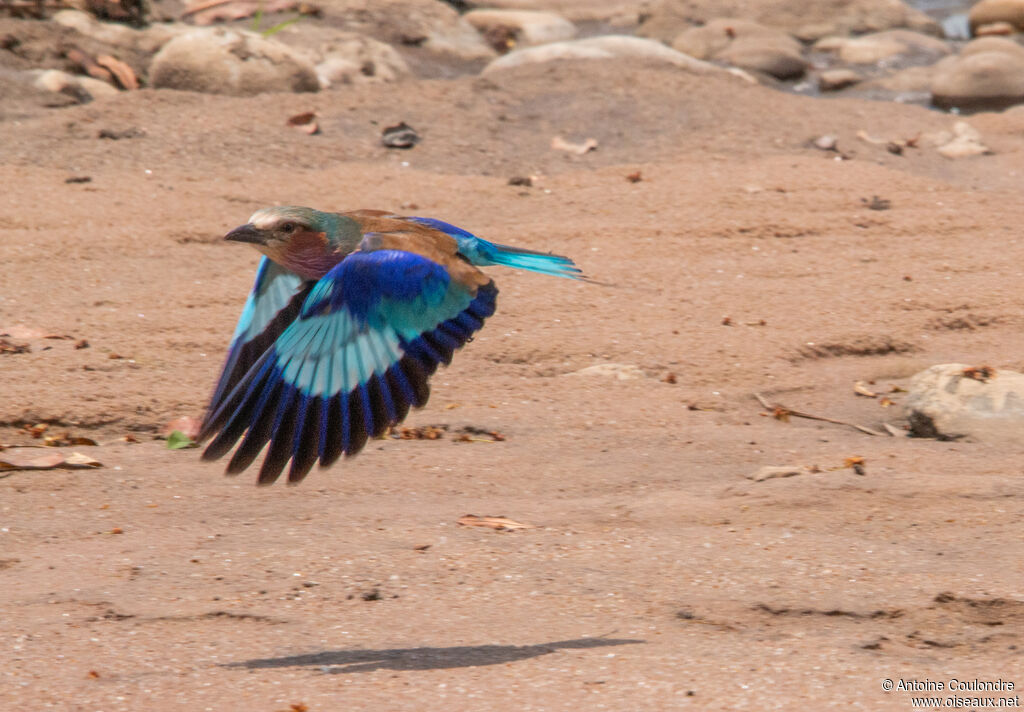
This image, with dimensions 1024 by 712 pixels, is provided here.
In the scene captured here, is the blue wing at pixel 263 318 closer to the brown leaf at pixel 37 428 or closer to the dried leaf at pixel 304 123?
the brown leaf at pixel 37 428

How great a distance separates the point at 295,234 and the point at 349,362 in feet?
1.90

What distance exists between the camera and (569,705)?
7.93 ft

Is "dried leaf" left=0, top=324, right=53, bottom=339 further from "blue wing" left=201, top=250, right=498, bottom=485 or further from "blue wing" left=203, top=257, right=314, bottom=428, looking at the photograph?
"blue wing" left=201, top=250, right=498, bottom=485

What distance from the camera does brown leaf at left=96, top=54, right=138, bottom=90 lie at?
8.98 meters

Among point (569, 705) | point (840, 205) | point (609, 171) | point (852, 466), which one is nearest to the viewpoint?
point (569, 705)

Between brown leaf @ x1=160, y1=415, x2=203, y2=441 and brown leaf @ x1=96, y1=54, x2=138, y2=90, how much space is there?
17.3ft

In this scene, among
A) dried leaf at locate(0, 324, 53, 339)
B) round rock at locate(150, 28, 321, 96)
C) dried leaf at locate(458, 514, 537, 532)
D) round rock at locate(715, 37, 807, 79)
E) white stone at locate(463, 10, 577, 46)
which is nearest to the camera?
dried leaf at locate(458, 514, 537, 532)

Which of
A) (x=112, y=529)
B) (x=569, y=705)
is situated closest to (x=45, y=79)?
(x=112, y=529)

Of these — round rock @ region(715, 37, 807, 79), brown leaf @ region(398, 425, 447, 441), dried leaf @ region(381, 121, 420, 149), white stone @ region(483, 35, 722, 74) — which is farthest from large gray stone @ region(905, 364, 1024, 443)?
round rock @ region(715, 37, 807, 79)

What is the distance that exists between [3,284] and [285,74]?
11.6 ft

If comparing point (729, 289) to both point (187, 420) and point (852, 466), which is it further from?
point (187, 420)

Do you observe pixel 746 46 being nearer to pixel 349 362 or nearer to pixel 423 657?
pixel 349 362

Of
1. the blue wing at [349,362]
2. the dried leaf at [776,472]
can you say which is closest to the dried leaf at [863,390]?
the dried leaf at [776,472]

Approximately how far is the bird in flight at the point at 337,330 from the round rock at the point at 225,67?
5.36 metres
